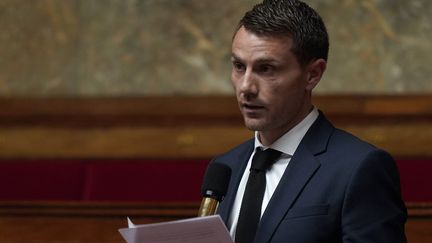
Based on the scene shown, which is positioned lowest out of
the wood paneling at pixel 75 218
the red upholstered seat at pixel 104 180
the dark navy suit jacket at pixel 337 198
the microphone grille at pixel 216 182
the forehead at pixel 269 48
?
the dark navy suit jacket at pixel 337 198

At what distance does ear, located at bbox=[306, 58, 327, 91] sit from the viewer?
136cm

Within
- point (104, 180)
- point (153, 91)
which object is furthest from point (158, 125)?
point (104, 180)

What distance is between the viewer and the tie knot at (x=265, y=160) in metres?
1.37

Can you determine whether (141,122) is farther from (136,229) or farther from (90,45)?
Answer: (136,229)

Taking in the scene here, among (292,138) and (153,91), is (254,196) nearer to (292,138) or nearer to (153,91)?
(292,138)

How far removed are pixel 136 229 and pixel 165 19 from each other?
1.48 m

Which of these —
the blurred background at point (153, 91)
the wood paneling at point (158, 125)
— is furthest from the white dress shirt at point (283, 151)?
the wood paneling at point (158, 125)

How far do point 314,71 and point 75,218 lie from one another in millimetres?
800

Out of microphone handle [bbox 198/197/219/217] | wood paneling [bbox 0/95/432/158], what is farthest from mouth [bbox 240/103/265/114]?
wood paneling [bbox 0/95/432/158]

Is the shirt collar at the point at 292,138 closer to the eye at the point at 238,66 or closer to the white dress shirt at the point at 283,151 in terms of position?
the white dress shirt at the point at 283,151

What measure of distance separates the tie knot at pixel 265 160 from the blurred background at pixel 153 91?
903 millimetres

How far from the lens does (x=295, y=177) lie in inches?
51.3

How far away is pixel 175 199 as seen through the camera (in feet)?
7.67

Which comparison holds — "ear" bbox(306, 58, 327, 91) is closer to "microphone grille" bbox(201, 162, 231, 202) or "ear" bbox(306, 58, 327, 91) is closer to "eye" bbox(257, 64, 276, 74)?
"eye" bbox(257, 64, 276, 74)
